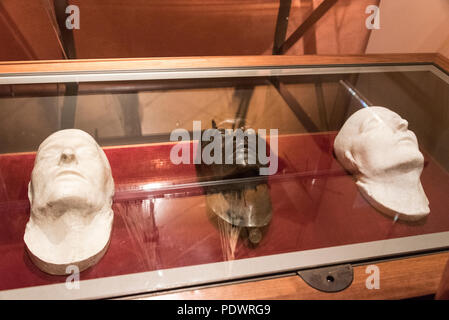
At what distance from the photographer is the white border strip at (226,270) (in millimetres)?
845

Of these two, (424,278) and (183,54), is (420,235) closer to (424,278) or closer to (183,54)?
(424,278)

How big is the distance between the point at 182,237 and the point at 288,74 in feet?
2.75

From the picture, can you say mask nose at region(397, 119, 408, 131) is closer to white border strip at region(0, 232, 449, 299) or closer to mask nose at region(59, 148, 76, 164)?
white border strip at region(0, 232, 449, 299)

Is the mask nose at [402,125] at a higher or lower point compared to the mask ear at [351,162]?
higher

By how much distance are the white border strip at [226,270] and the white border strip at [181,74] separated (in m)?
0.77

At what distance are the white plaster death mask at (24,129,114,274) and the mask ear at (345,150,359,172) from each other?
810mm

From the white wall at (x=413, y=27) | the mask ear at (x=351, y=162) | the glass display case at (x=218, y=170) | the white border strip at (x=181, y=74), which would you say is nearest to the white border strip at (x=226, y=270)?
the glass display case at (x=218, y=170)

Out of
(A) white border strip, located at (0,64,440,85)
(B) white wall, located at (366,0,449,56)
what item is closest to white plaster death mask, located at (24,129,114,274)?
(A) white border strip, located at (0,64,440,85)

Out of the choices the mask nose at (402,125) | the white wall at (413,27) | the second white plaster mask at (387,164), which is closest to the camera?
the second white plaster mask at (387,164)

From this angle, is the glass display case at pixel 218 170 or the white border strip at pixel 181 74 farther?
the white border strip at pixel 181 74

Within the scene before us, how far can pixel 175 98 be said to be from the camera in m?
1.42

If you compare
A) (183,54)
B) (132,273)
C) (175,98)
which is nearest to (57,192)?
(132,273)

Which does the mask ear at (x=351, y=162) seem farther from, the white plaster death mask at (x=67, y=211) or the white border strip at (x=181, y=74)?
the white plaster death mask at (x=67, y=211)
